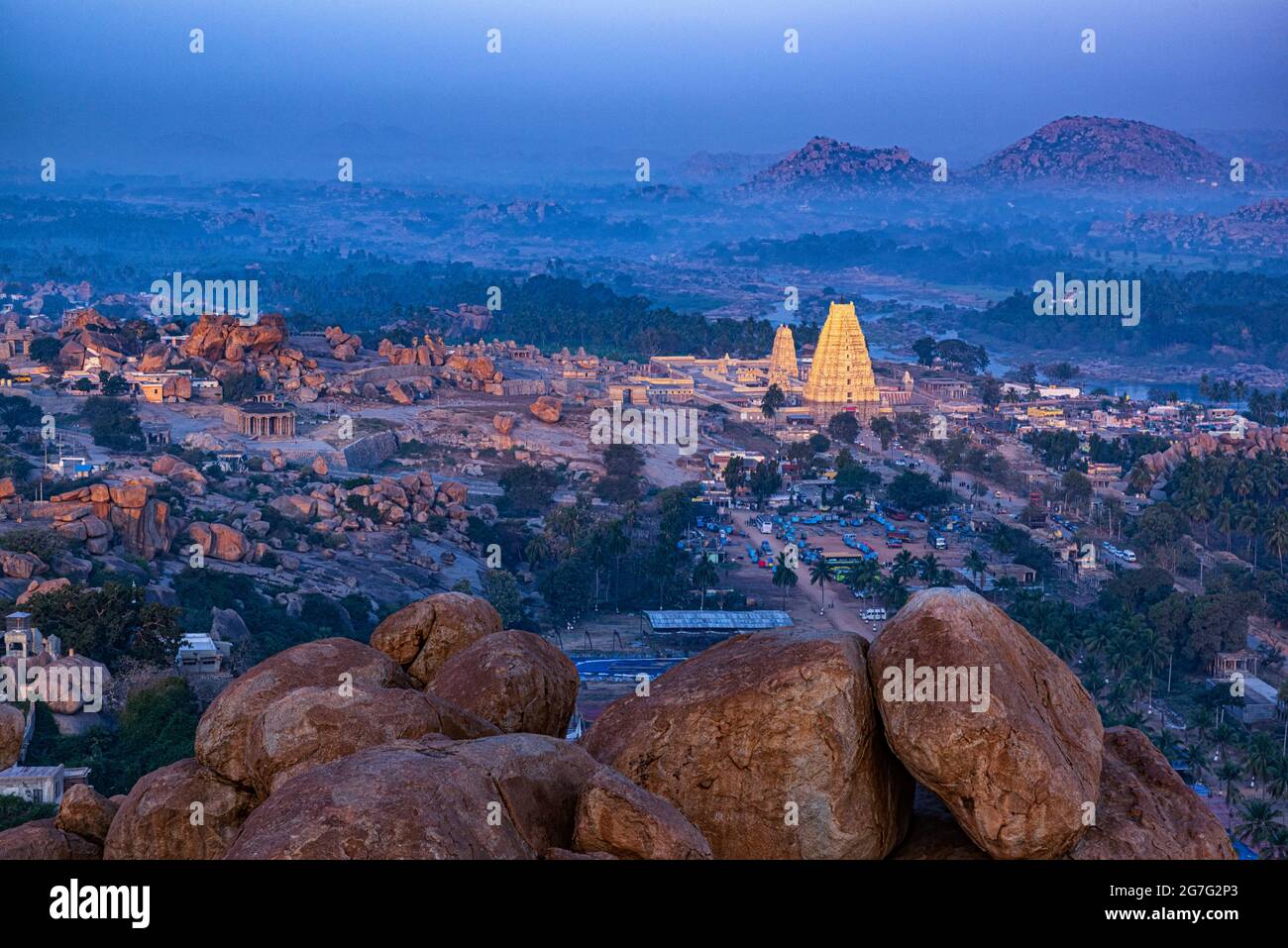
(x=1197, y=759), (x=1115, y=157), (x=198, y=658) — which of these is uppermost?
(x=1115, y=157)

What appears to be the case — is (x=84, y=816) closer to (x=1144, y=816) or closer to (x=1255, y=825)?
(x=1144, y=816)

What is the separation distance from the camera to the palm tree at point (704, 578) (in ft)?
111

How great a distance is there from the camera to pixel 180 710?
61.3ft

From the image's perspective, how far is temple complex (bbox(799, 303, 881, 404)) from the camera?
6322 centimetres

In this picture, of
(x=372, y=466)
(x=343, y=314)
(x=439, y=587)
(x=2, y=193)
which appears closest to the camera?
(x=439, y=587)

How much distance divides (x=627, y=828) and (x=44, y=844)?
224 centimetres

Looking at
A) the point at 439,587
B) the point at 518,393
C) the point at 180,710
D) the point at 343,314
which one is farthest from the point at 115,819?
the point at 343,314

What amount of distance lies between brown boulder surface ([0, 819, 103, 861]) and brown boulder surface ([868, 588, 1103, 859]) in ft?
9.41

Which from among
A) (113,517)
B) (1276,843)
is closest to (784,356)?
(113,517)

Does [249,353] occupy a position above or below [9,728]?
below

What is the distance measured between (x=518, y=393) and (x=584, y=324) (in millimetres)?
26489

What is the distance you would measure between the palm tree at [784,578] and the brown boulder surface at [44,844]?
2764cm

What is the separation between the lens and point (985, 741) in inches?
204
